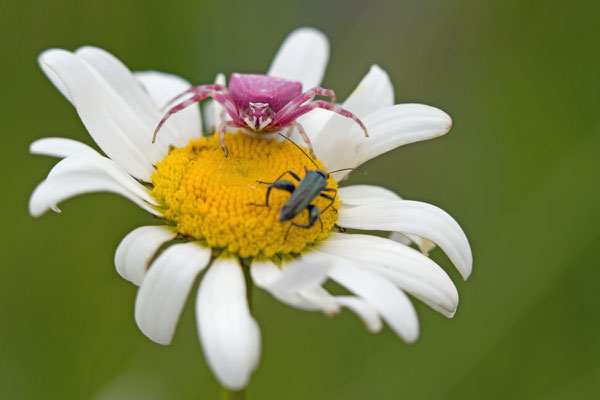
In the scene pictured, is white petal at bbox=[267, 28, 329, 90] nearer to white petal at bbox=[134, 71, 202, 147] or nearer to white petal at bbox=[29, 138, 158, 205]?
white petal at bbox=[134, 71, 202, 147]

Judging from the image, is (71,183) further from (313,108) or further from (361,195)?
(361,195)

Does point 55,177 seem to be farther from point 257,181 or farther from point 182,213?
point 257,181

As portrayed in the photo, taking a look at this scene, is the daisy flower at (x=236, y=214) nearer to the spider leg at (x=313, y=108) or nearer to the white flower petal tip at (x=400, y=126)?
the white flower petal tip at (x=400, y=126)

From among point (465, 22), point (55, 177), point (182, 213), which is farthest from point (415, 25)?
point (55, 177)

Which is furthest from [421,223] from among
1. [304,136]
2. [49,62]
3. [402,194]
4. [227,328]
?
[402,194]

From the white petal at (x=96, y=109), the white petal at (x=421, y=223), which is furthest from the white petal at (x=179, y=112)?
the white petal at (x=421, y=223)
